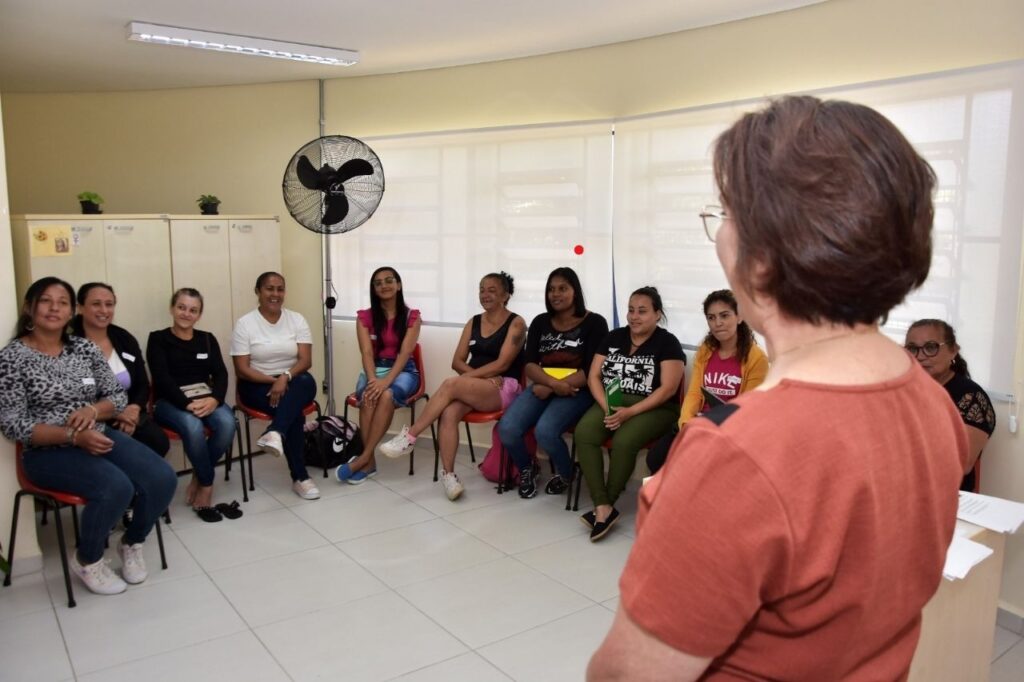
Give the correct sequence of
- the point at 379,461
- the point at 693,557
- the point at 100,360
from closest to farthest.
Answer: the point at 693,557, the point at 100,360, the point at 379,461

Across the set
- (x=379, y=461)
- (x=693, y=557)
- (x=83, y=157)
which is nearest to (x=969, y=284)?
(x=693, y=557)

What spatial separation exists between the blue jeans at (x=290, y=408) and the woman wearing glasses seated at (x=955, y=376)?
Answer: 319cm

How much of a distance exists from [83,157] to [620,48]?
13.2ft

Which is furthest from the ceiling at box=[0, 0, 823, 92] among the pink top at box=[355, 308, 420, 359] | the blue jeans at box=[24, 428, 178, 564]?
the blue jeans at box=[24, 428, 178, 564]

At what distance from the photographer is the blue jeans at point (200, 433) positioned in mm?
3992

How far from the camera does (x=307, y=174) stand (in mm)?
4473

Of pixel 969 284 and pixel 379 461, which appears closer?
pixel 969 284

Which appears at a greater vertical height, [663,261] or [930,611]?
[663,261]

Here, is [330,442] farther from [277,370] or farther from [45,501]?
[45,501]

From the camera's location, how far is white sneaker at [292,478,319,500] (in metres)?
4.29

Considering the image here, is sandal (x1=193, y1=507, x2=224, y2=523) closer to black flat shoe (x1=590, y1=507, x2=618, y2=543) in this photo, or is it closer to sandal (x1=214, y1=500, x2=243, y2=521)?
sandal (x1=214, y1=500, x2=243, y2=521)

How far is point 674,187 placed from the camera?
416 centimetres

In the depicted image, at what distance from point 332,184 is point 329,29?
86 cm

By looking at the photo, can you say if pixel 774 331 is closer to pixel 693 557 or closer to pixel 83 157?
pixel 693 557
